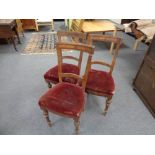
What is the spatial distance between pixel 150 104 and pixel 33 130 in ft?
4.73

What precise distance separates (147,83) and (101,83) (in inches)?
28.5

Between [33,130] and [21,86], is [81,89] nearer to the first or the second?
[33,130]

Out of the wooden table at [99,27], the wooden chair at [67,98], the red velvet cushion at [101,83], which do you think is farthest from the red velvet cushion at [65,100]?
the wooden table at [99,27]

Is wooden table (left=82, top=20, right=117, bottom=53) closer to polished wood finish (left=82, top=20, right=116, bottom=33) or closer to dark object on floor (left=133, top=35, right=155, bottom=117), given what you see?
polished wood finish (left=82, top=20, right=116, bottom=33)

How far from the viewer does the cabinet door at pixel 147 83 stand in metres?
1.75

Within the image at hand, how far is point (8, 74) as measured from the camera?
2.44 metres

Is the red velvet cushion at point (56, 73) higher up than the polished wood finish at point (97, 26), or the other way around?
the polished wood finish at point (97, 26)

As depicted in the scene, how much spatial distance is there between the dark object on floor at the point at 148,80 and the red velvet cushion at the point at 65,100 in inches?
37.5

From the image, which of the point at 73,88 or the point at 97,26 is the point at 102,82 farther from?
the point at 97,26

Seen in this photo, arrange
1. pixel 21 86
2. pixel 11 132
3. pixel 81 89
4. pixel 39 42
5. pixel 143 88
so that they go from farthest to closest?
pixel 39 42 → pixel 21 86 → pixel 143 88 → pixel 11 132 → pixel 81 89

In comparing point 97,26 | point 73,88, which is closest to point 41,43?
point 97,26

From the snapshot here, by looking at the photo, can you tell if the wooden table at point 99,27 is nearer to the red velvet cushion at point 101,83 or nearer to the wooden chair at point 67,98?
the red velvet cushion at point 101,83

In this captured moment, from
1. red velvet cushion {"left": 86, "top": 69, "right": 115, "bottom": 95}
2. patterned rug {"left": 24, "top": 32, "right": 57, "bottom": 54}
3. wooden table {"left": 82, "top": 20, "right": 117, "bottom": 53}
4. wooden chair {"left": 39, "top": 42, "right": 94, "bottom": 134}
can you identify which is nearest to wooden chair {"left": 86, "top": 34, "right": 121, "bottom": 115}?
red velvet cushion {"left": 86, "top": 69, "right": 115, "bottom": 95}

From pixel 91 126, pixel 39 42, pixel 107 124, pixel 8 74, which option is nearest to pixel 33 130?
pixel 91 126
